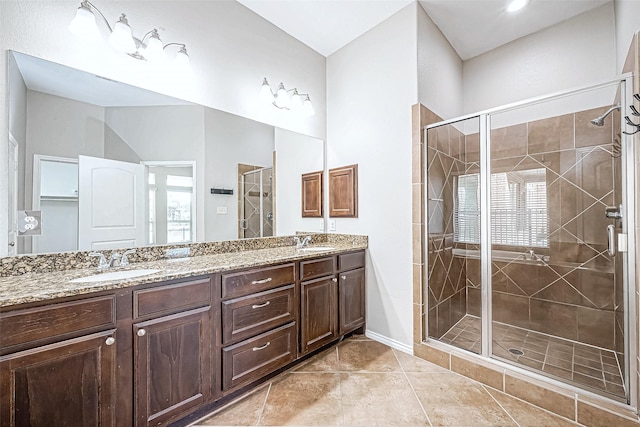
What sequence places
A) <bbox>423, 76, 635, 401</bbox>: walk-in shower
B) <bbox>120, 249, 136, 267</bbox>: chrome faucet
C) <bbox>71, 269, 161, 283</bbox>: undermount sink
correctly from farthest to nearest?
<bbox>423, 76, 635, 401</bbox>: walk-in shower < <bbox>120, 249, 136, 267</bbox>: chrome faucet < <bbox>71, 269, 161, 283</bbox>: undermount sink

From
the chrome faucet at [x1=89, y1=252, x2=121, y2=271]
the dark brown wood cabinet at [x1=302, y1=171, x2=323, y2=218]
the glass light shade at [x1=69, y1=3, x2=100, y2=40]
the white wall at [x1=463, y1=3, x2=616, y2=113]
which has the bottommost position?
the chrome faucet at [x1=89, y1=252, x2=121, y2=271]

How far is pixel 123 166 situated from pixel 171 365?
130cm

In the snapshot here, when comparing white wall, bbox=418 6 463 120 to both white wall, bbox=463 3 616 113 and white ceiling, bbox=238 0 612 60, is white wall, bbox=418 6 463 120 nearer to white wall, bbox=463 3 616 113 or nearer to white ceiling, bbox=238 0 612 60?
white ceiling, bbox=238 0 612 60

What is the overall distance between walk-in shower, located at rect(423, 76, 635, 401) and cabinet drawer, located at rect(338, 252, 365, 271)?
24.0 inches

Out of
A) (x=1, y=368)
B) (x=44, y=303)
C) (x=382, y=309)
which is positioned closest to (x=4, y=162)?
(x=44, y=303)

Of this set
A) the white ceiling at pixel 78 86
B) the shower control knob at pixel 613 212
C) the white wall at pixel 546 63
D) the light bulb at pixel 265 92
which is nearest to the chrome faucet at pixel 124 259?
the white ceiling at pixel 78 86

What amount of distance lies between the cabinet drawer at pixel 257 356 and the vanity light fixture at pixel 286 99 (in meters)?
1.99

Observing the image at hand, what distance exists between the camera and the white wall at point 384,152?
7.96ft

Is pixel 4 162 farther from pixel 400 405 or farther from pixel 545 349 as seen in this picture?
pixel 545 349

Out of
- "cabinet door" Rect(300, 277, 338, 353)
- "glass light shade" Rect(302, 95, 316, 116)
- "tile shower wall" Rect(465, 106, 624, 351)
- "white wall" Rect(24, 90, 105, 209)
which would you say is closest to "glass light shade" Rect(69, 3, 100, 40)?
"white wall" Rect(24, 90, 105, 209)

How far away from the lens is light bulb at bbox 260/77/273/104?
8.32ft

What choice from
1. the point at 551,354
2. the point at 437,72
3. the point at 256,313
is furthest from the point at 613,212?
the point at 256,313

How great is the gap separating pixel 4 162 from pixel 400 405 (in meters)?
2.60

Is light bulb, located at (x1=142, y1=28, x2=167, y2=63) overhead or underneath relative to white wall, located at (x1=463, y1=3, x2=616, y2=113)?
underneath
